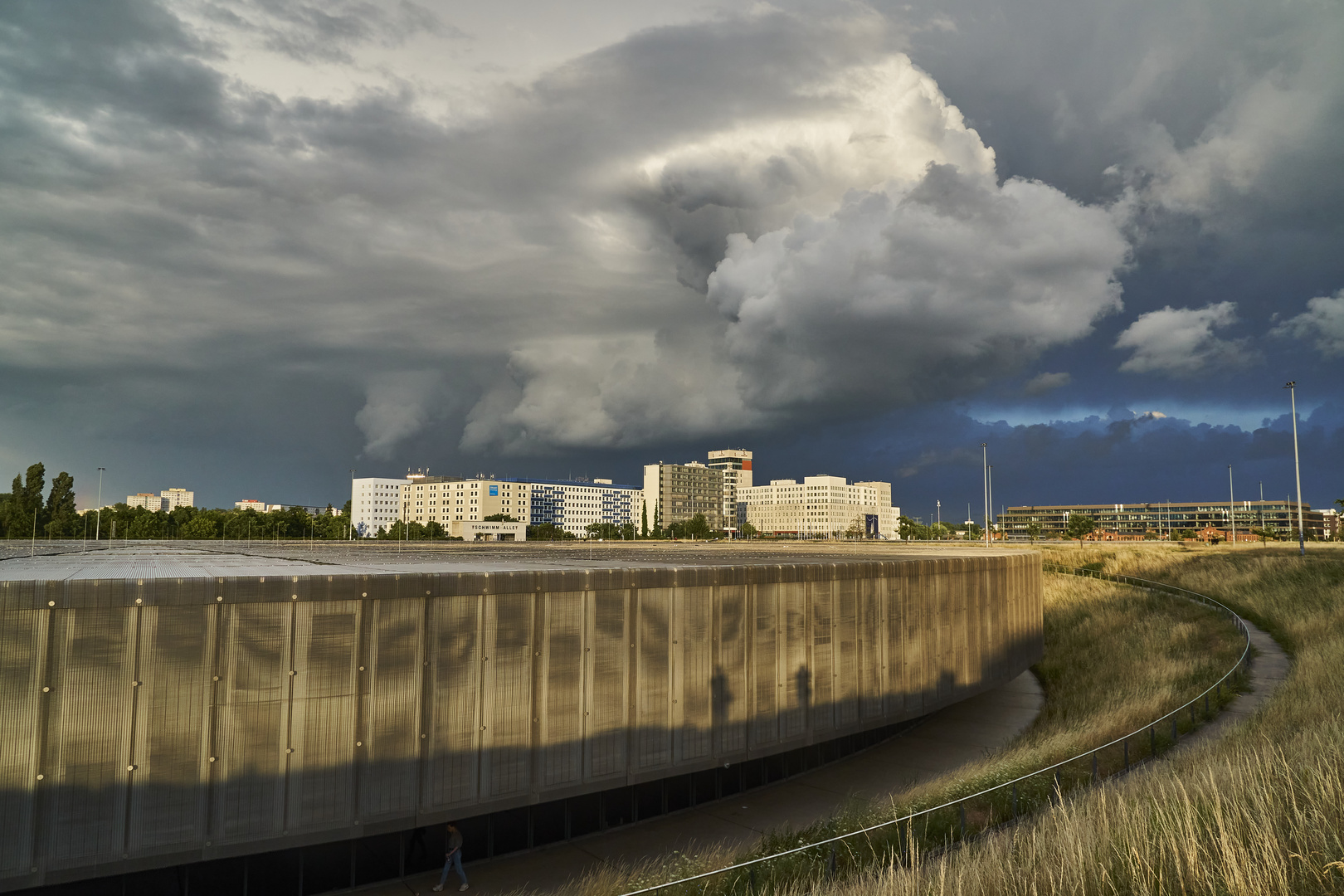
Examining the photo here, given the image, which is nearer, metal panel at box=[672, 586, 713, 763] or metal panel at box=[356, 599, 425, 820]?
metal panel at box=[356, 599, 425, 820]

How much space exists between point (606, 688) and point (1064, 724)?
A: 17.0 metres

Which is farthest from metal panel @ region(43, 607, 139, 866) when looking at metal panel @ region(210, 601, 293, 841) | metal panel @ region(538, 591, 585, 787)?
metal panel @ region(538, 591, 585, 787)

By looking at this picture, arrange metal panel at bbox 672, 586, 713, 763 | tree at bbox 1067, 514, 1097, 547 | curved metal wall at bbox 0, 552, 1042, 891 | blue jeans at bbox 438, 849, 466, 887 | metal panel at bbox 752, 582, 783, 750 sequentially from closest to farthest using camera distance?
curved metal wall at bbox 0, 552, 1042, 891, blue jeans at bbox 438, 849, 466, 887, metal panel at bbox 672, 586, 713, 763, metal panel at bbox 752, 582, 783, 750, tree at bbox 1067, 514, 1097, 547

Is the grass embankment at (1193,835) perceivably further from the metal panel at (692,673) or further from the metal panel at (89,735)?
the metal panel at (89,735)

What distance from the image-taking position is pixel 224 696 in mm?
12578

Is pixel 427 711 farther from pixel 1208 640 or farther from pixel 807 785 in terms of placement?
pixel 1208 640

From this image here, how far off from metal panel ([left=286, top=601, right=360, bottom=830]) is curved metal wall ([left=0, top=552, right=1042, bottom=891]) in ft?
0.10

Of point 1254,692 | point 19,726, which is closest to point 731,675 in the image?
point 19,726

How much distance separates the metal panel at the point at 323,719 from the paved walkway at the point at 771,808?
369cm

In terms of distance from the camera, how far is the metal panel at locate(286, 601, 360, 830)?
515 inches

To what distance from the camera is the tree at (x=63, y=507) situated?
84312 millimetres

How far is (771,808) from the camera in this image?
21.4 meters

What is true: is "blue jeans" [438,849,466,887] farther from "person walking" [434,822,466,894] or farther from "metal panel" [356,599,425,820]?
"metal panel" [356,599,425,820]

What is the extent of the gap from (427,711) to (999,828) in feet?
33.7
